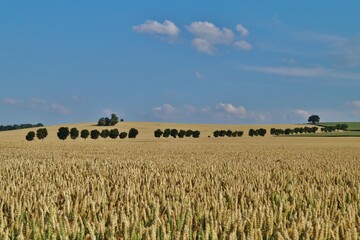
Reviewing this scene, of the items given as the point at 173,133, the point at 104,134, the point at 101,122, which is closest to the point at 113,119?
the point at 101,122

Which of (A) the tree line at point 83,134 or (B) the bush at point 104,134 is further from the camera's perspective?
(B) the bush at point 104,134

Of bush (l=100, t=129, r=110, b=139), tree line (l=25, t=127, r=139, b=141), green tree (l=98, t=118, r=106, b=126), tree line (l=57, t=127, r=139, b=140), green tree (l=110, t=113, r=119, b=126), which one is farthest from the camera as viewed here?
green tree (l=98, t=118, r=106, b=126)

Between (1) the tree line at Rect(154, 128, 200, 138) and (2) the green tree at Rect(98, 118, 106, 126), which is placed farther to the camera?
(2) the green tree at Rect(98, 118, 106, 126)


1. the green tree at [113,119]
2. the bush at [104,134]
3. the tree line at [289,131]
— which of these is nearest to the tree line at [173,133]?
the bush at [104,134]

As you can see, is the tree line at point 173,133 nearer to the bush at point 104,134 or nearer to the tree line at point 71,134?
the tree line at point 71,134

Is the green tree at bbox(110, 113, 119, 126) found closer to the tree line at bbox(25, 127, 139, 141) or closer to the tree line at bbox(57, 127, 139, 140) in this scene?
the tree line at bbox(25, 127, 139, 141)

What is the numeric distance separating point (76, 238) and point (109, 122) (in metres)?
128

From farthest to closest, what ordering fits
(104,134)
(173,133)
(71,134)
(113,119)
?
(113,119), (173,133), (104,134), (71,134)

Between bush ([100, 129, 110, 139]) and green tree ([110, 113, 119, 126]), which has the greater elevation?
green tree ([110, 113, 119, 126])

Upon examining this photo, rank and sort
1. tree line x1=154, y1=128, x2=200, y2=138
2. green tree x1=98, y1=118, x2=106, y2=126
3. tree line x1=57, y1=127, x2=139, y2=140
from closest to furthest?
tree line x1=57, y1=127, x2=139, y2=140 → tree line x1=154, y1=128, x2=200, y2=138 → green tree x1=98, y1=118, x2=106, y2=126

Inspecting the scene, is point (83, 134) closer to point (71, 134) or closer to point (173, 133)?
point (71, 134)

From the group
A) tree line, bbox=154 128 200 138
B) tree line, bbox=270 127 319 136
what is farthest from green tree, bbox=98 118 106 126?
tree line, bbox=270 127 319 136

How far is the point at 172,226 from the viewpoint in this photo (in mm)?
5613

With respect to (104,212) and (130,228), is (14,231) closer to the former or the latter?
(104,212)
